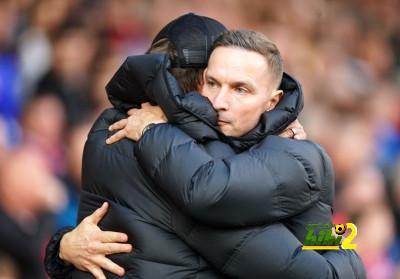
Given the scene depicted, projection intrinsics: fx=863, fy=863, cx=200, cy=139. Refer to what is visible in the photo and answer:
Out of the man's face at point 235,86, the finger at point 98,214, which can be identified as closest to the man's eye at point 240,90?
the man's face at point 235,86

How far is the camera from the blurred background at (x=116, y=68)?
4.25m

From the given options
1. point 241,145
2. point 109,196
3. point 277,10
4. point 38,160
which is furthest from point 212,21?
point 277,10

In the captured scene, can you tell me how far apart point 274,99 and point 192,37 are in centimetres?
34

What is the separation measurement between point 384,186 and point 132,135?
4.09 meters

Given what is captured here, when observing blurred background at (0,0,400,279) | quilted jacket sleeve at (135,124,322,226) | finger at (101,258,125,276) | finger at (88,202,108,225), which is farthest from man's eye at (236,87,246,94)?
blurred background at (0,0,400,279)

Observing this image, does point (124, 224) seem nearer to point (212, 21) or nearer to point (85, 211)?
point (85, 211)

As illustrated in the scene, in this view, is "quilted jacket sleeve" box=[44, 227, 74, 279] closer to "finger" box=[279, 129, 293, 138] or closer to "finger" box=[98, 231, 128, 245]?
"finger" box=[98, 231, 128, 245]

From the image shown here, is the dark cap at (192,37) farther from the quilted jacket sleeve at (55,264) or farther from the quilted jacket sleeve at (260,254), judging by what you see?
the quilted jacket sleeve at (55,264)

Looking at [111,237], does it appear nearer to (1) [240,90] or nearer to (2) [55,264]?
(2) [55,264]

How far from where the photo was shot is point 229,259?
8.11ft

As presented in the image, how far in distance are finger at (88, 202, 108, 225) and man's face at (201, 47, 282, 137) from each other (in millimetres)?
435

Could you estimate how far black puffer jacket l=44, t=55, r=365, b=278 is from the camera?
96.2 inches

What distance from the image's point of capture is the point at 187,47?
8.96ft

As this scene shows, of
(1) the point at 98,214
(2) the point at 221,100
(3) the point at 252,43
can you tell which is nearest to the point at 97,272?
(1) the point at 98,214
